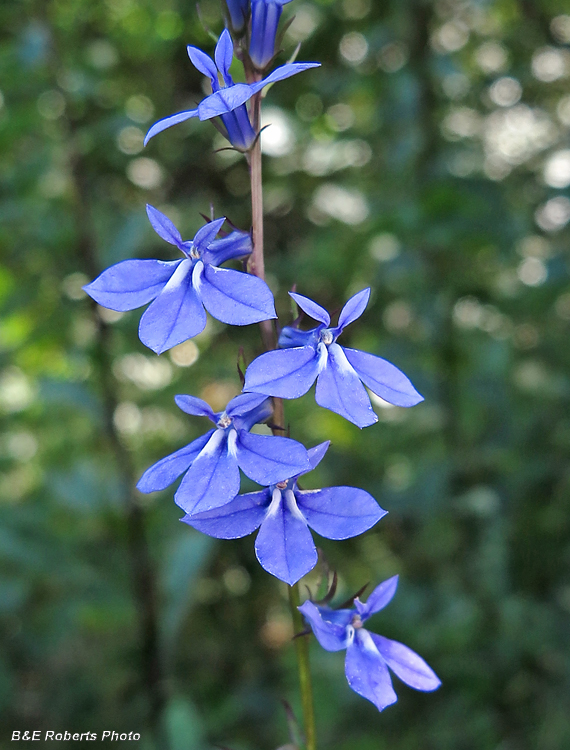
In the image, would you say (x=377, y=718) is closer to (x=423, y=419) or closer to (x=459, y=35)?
(x=423, y=419)

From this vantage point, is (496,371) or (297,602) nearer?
(297,602)

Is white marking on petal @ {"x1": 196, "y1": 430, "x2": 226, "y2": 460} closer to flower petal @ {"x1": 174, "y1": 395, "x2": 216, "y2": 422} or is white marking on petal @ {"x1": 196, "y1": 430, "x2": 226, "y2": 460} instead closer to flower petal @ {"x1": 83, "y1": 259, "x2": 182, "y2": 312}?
flower petal @ {"x1": 174, "y1": 395, "x2": 216, "y2": 422}

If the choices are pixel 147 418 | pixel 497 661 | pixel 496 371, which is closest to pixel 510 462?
pixel 496 371

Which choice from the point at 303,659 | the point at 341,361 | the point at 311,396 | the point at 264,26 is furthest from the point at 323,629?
the point at 311,396

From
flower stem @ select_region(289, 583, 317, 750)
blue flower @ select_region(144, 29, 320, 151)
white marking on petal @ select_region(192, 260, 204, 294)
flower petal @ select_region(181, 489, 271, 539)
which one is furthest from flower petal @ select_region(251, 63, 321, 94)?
flower stem @ select_region(289, 583, 317, 750)

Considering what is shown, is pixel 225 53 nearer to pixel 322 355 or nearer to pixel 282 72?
pixel 282 72

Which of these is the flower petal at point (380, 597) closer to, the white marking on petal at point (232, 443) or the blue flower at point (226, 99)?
the white marking on petal at point (232, 443)

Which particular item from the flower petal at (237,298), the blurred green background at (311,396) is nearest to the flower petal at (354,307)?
the flower petal at (237,298)
